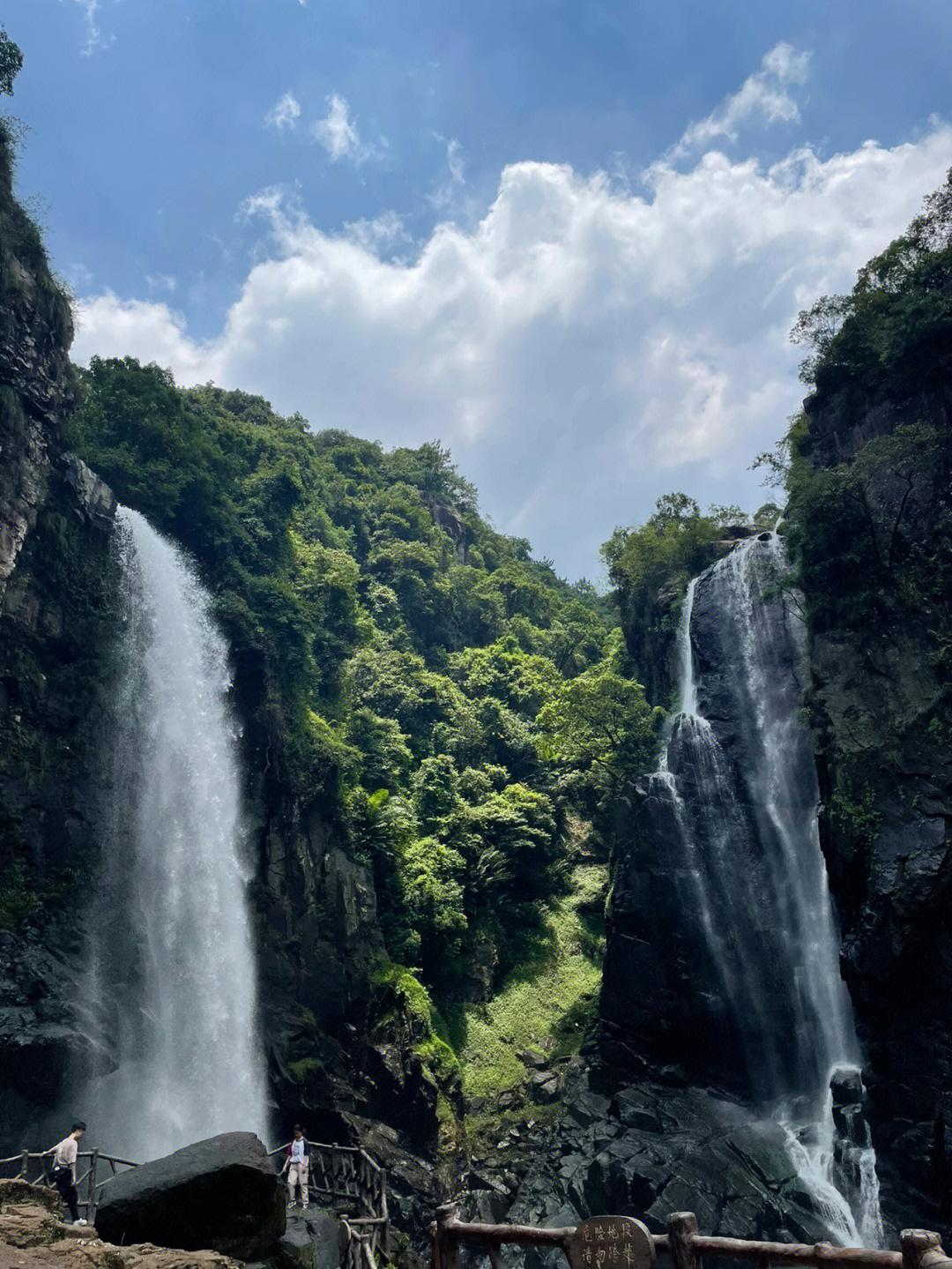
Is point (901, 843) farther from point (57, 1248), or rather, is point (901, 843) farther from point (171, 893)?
point (171, 893)

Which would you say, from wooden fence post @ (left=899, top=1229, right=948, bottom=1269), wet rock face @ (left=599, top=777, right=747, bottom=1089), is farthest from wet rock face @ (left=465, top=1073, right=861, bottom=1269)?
wooden fence post @ (left=899, top=1229, right=948, bottom=1269)

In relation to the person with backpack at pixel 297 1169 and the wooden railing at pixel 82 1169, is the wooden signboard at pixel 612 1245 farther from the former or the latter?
the wooden railing at pixel 82 1169

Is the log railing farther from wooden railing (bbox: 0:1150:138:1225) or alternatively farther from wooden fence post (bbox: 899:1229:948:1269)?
wooden railing (bbox: 0:1150:138:1225)

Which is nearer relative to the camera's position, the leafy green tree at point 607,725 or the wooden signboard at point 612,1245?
the wooden signboard at point 612,1245

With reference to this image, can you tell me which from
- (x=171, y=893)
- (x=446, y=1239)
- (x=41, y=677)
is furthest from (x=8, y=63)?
(x=446, y=1239)

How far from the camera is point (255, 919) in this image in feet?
67.7

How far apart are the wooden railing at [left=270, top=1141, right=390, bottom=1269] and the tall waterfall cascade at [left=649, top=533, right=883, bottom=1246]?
9.58 meters

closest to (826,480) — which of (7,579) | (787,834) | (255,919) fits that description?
(787,834)

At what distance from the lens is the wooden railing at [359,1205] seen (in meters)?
9.25

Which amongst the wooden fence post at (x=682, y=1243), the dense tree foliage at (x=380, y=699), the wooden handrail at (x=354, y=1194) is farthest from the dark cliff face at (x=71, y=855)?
the wooden fence post at (x=682, y=1243)

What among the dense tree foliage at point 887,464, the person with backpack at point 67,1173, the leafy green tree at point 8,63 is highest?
the leafy green tree at point 8,63

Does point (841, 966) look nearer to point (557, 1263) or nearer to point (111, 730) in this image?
point (557, 1263)

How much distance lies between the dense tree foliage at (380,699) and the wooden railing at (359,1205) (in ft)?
29.6

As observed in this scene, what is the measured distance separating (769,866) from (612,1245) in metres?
18.7
